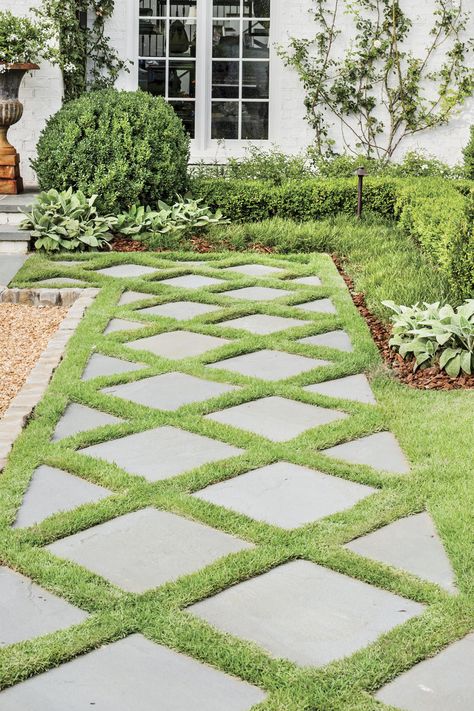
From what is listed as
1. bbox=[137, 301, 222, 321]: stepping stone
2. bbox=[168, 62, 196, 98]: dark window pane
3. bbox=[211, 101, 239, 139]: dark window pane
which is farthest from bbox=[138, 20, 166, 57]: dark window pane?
bbox=[137, 301, 222, 321]: stepping stone

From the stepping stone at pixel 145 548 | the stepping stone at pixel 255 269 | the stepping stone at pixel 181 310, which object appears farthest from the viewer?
the stepping stone at pixel 255 269

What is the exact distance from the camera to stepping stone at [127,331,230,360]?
18.6ft

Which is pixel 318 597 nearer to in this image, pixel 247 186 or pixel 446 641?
pixel 446 641

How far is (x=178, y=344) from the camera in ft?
19.2

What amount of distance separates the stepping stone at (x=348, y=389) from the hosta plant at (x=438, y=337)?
385 mm

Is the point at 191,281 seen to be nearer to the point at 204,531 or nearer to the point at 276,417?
the point at 276,417

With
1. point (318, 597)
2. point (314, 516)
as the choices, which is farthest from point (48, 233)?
point (318, 597)

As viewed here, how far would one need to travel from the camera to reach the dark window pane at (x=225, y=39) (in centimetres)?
1169

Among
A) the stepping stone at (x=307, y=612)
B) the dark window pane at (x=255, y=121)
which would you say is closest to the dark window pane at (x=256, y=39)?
the dark window pane at (x=255, y=121)

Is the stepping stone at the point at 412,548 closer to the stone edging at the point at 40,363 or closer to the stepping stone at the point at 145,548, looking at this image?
the stepping stone at the point at 145,548

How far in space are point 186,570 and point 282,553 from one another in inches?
12.5

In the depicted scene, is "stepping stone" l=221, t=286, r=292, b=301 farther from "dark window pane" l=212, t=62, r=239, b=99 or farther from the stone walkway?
"dark window pane" l=212, t=62, r=239, b=99

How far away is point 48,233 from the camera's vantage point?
8.20 m

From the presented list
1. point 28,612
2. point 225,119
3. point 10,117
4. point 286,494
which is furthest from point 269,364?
point 225,119
